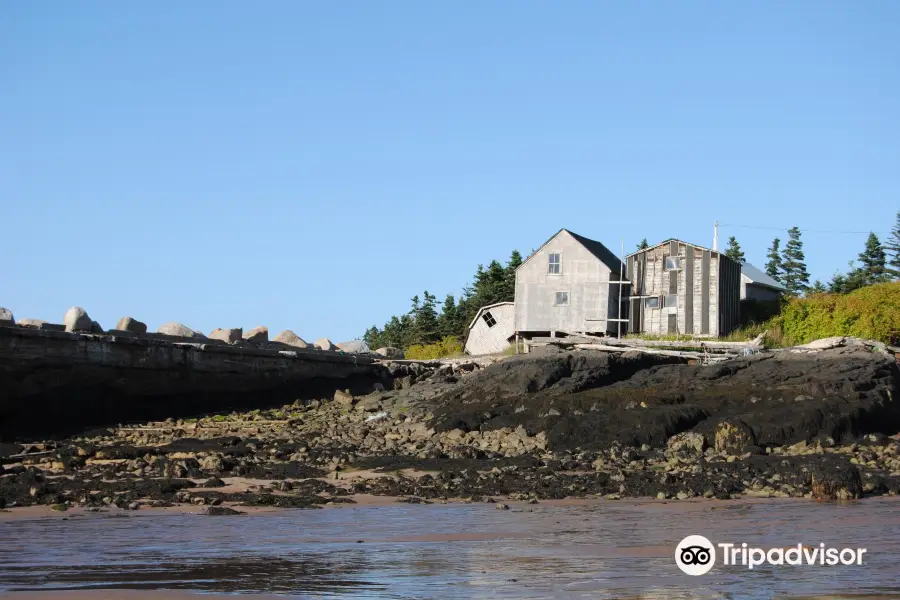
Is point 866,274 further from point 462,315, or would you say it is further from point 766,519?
point 766,519

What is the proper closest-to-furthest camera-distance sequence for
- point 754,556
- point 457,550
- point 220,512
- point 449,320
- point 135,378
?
point 754,556 < point 457,550 < point 220,512 < point 135,378 < point 449,320

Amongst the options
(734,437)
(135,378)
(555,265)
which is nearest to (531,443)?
(734,437)

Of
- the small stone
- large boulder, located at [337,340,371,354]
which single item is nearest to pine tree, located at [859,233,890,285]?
large boulder, located at [337,340,371,354]

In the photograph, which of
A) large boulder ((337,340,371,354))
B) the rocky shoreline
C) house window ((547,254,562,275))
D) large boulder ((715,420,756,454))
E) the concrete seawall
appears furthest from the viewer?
large boulder ((337,340,371,354))

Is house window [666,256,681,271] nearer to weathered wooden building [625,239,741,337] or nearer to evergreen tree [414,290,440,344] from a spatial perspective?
weathered wooden building [625,239,741,337]

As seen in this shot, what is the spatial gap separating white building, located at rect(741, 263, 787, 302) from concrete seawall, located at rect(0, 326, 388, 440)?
19.9m

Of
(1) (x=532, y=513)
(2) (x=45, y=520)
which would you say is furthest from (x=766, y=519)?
(2) (x=45, y=520)

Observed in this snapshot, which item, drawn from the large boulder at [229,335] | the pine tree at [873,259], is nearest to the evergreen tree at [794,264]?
the pine tree at [873,259]

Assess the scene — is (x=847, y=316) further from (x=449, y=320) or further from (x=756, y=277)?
(x=449, y=320)

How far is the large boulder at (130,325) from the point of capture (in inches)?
1198

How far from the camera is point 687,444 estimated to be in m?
19.9

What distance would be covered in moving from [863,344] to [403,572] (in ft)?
77.9

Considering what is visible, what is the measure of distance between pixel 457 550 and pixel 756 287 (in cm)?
3805

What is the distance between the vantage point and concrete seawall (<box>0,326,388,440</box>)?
24.8m
